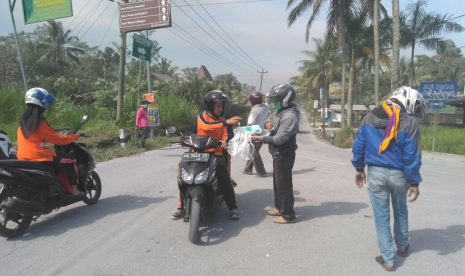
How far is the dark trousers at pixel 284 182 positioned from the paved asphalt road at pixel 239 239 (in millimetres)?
219

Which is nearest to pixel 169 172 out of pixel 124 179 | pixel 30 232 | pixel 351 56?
pixel 124 179

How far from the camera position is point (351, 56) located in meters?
24.8

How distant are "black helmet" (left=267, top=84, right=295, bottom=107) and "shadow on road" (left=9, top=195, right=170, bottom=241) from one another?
2589 millimetres

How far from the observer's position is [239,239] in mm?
3873

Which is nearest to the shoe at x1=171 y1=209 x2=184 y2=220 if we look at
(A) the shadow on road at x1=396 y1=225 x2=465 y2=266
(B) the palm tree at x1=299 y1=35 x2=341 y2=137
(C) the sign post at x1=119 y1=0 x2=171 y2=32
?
(A) the shadow on road at x1=396 y1=225 x2=465 y2=266

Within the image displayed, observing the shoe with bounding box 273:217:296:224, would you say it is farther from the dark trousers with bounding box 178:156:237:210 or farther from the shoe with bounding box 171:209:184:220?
the shoe with bounding box 171:209:184:220

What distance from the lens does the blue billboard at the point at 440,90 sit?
1348 cm

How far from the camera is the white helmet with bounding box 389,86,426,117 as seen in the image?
3.15 meters

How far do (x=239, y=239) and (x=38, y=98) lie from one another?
2951 millimetres

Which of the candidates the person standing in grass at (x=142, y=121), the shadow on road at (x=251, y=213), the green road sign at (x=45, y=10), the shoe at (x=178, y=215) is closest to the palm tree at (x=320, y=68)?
the person standing in grass at (x=142, y=121)

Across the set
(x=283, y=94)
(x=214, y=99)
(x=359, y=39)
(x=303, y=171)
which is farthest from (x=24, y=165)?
(x=359, y=39)

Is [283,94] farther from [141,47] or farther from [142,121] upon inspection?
[141,47]

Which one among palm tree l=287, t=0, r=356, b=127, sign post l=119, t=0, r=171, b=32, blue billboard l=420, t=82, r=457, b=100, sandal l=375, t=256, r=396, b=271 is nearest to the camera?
sandal l=375, t=256, r=396, b=271

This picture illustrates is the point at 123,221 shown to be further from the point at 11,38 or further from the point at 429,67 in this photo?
the point at 429,67
